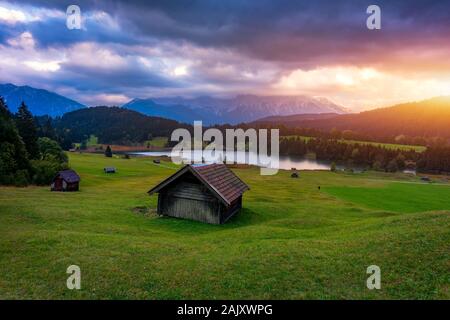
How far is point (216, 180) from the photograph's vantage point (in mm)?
32406

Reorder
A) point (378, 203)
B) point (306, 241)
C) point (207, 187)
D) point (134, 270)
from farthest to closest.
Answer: point (378, 203)
point (207, 187)
point (306, 241)
point (134, 270)

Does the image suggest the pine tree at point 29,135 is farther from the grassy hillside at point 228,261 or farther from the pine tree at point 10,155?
the grassy hillside at point 228,261

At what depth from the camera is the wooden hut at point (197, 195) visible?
30.7 metres

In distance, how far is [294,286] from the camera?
535 inches

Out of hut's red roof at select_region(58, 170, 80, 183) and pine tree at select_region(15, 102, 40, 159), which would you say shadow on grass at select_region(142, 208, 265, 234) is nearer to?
hut's red roof at select_region(58, 170, 80, 183)

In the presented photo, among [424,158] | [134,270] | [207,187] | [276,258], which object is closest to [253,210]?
[207,187]

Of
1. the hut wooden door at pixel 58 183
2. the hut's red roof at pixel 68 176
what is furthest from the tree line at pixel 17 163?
the hut's red roof at pixel 68 176

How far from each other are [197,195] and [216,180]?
2.49 metres

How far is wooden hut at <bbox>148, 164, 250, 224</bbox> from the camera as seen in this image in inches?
1210

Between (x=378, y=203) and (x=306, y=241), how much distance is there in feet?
135

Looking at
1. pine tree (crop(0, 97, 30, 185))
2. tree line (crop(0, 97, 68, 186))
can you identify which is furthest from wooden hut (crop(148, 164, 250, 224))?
pine tree (crop(0, 97, 30, 185))

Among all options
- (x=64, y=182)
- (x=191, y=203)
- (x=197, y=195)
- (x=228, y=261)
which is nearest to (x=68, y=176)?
(x=64, y=182)

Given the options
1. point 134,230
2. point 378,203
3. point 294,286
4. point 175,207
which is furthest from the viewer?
point 378,203

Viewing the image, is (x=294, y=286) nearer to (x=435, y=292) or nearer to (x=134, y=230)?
(x=435, y=292)
